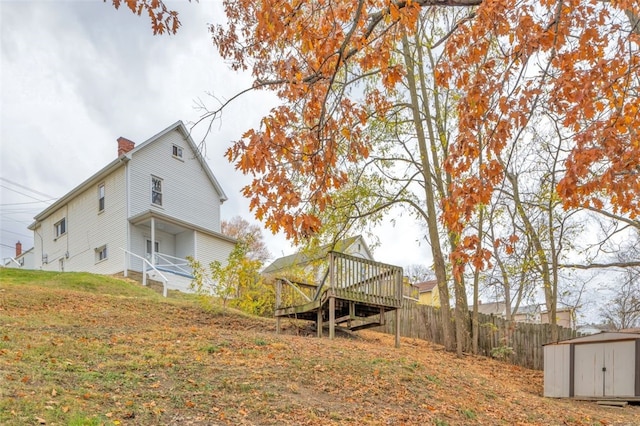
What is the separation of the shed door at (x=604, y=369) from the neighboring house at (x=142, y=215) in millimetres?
13889

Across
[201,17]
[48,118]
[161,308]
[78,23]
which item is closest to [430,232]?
[161,308]

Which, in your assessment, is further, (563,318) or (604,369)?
(563,318)

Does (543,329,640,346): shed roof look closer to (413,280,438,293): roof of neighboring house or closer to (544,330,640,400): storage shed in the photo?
(544,330,640,400): storage shed

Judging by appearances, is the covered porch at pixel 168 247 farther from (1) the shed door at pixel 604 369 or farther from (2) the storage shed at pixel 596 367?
(1) the shed door at pixel 604 369

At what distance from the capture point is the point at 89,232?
21719 millimetres

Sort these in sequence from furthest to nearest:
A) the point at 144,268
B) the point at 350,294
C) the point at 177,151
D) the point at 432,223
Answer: the point at 177,151 → the point at 144,268 → the point at 432,223 → the point at 350,294

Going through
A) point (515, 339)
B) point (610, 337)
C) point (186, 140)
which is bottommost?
point (515, 339)

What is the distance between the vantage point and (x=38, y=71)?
36.0 feet

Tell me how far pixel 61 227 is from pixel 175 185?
6.08 m

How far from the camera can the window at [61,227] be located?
2348cm

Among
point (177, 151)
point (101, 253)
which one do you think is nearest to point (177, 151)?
point (177, 151)

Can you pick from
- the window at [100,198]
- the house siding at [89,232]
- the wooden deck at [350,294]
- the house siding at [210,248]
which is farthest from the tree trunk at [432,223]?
the window at [100,198]

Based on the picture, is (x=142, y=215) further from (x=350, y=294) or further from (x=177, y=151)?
(x=350, y=294)

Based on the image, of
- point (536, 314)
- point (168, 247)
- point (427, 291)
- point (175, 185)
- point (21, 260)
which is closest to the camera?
point (536, 314)
